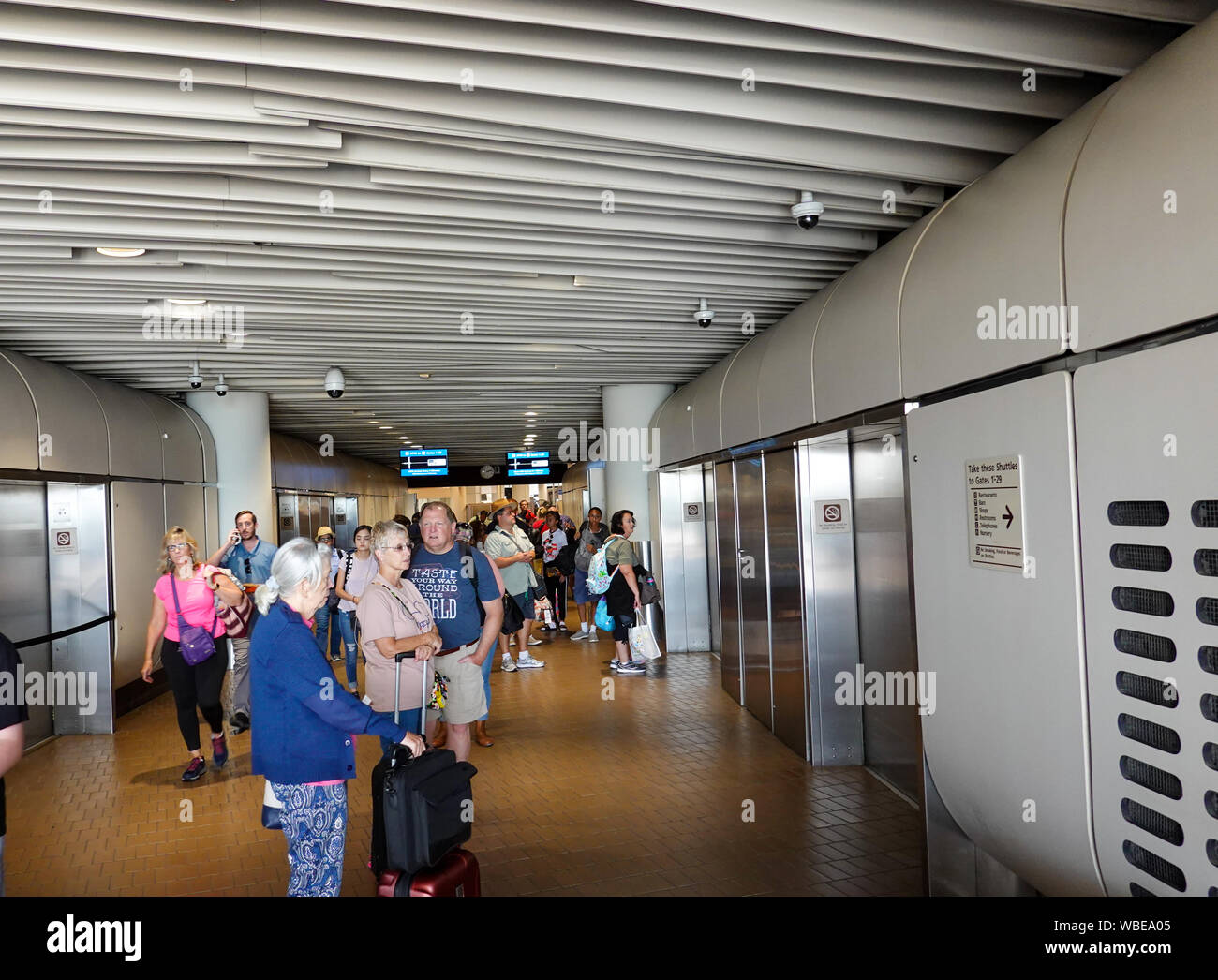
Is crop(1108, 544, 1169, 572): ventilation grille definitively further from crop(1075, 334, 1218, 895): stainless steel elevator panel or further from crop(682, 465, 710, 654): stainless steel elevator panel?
crop(682, 465, 710, 654): stainless steel elevator panel

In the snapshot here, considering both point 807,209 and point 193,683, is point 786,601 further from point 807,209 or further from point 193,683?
point 193,683

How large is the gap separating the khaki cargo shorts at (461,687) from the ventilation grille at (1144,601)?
3.48 m

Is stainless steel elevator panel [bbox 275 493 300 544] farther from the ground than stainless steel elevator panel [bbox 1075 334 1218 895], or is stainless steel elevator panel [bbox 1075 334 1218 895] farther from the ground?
stainless steel elevator panel [bbox 275 493 300 544]

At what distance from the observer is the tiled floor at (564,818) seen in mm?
4492

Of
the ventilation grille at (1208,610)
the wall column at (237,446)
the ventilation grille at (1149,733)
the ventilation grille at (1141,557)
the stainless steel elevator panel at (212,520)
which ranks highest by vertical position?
the wall column at (237,446)

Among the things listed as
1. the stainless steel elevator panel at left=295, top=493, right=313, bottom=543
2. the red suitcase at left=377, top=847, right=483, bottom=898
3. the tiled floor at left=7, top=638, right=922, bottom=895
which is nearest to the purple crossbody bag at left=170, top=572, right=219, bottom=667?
the tiled floor at left=7, top=638, right=922, bottom=895

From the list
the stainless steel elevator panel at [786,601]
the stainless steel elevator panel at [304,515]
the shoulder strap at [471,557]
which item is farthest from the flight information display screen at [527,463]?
the shoulder strap at [471,557]

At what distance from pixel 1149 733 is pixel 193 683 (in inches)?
230

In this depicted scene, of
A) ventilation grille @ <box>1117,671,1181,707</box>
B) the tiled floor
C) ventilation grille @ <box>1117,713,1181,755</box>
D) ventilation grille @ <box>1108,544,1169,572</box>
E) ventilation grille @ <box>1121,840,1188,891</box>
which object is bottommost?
the tiled floor

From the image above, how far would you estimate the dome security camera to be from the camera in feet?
15.4

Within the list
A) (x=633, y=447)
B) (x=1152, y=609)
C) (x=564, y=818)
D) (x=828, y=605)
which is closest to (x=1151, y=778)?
(x=1152, y=609)

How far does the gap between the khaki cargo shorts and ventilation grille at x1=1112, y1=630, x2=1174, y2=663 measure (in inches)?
136

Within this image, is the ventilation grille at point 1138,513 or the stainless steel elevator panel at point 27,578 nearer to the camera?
the ventilation grille at point 1138,513

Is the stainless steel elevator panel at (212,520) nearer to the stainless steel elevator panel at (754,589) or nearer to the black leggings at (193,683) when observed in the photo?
the black leggings at (193,683)
